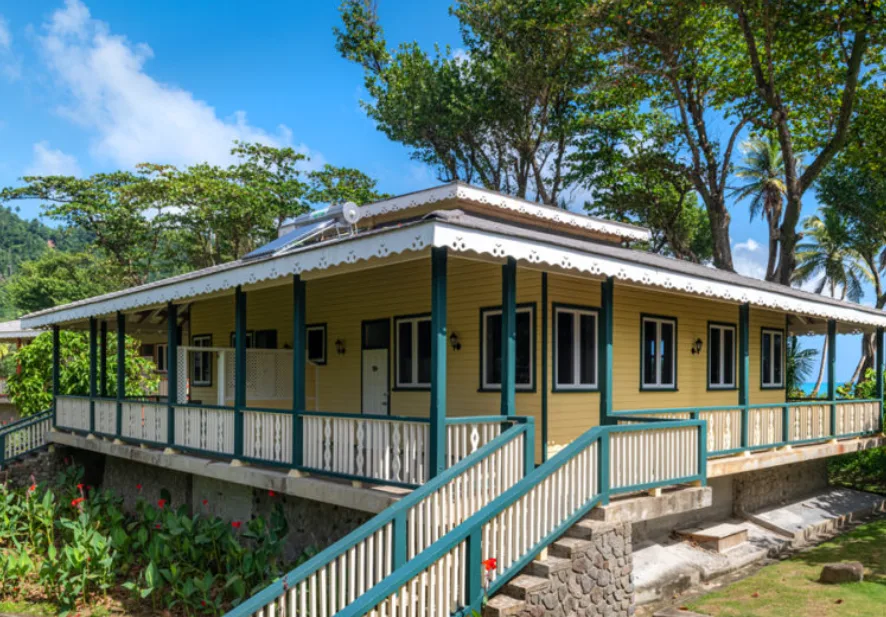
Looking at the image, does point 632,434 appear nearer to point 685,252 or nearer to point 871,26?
point 871,26

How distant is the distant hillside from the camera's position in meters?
97.8

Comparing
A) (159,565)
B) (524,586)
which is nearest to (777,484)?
(524,586)

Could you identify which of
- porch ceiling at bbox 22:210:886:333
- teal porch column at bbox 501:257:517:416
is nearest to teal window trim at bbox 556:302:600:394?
porch ceiling at bbox 22:210:886:333

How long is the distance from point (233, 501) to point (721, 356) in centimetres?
974

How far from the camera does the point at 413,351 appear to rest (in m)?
12.6

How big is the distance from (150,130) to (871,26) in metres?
91.3

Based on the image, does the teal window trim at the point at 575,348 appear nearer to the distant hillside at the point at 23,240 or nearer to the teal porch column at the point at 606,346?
the teal porch column at the point at 606,346

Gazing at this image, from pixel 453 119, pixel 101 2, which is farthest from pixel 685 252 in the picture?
pixel 101 2

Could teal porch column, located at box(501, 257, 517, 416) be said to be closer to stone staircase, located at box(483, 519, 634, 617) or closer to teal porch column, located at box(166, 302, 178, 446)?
stone staircase, located at box(483, 519, 634, 617)

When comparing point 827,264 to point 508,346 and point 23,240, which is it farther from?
point 23,240

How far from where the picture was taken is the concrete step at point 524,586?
6.91 m

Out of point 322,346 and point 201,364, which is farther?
point 201,364

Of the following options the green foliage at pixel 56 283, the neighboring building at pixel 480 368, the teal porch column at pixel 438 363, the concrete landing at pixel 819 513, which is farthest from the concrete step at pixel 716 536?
the green foliage at pixel 56 283

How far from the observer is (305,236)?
1207 centimetres
